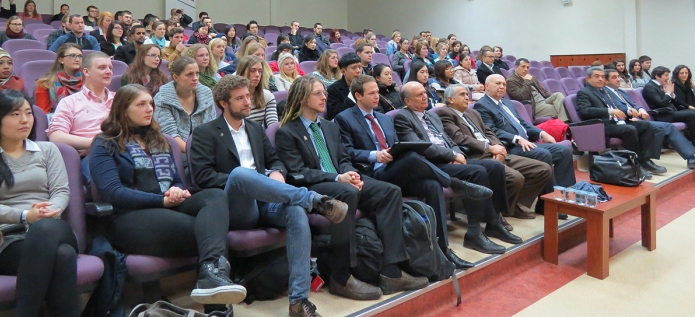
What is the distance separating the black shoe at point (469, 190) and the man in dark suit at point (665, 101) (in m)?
3.44

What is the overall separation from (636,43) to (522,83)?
4.47 metres

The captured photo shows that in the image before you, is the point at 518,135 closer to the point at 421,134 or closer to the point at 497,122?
the point at 497,122

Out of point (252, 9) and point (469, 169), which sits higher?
point (252, 9)

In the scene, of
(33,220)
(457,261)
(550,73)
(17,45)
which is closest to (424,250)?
(457,261)

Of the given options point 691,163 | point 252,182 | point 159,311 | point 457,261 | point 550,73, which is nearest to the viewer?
point 159,311

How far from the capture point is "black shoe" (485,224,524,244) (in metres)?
2.44

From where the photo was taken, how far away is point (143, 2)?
844 cm

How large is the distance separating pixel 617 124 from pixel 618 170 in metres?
1.57

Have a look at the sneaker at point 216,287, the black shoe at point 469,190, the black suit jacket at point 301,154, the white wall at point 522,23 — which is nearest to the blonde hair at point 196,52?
the black suit jacket at point 301,154

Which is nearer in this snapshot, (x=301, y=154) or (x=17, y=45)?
(x=301, y=154)

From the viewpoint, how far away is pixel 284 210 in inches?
71.2

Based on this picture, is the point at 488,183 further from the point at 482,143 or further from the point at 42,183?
the point at 42,183

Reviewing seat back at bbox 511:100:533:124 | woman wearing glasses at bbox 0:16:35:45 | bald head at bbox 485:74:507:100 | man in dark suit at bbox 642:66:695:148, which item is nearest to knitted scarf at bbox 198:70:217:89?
bald head at bbox 485:74:507:100

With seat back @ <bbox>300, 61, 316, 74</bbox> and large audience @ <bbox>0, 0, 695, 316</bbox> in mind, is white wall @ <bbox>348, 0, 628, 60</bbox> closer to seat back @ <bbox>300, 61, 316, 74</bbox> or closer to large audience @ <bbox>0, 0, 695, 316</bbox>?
large audience @ <bbox>0, 0, 695, 316</bbox>
